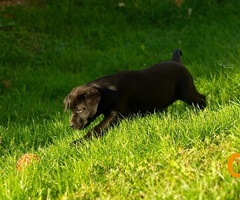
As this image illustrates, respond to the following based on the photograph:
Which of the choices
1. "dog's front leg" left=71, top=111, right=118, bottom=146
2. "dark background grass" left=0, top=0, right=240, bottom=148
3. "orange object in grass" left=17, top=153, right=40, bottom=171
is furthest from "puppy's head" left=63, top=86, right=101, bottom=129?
"dark background grass" left=0, top=0, right=240, bottom=148

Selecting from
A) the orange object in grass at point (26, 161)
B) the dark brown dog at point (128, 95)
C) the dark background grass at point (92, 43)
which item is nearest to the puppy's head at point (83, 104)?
the dark brown dog at point (128, 95)

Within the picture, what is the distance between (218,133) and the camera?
13.6 ft

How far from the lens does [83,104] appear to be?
5.20 metres

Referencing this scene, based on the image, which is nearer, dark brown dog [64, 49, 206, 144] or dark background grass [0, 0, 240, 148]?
dark brown dog [64, 49, 206, 144]

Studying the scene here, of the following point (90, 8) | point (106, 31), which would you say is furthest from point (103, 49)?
point (90, 8)

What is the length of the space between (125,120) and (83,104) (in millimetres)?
473

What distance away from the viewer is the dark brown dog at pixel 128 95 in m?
5.20

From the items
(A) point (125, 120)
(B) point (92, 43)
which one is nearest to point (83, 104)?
(A) point (125, 120)

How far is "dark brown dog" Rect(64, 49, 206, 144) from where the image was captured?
17.1 feet

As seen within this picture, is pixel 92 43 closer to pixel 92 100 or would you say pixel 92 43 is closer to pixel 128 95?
pixel 128 95

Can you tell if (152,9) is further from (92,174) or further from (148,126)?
(92,174)

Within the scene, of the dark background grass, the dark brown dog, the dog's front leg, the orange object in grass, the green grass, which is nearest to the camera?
the green grass

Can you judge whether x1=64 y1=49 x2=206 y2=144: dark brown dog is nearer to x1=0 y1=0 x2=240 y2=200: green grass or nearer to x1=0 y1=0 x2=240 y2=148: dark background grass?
x1=0 y1=0 x2=240 y2=200: green grass

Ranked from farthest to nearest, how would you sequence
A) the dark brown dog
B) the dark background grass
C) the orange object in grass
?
the dark background grass, the dark brown dog, the orange object in grass
